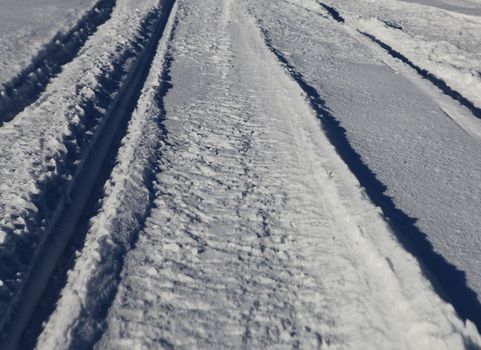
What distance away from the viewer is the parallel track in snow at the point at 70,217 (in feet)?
9.05

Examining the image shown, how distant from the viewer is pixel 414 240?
3.58m

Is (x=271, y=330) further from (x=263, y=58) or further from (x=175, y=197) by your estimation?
(x=263, y=58)

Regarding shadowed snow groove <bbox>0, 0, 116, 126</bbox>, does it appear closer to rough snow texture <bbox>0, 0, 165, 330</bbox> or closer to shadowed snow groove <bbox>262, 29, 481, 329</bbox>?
rough snow texture <bbox>0, 0, 165, 330</bbox>

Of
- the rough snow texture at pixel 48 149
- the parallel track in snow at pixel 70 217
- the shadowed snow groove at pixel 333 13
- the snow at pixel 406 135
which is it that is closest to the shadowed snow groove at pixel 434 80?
the snow at pixel 406 135

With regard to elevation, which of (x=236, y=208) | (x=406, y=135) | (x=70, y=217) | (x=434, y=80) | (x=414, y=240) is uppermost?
(x=434, y=80)

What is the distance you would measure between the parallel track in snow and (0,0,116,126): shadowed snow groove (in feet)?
3.41

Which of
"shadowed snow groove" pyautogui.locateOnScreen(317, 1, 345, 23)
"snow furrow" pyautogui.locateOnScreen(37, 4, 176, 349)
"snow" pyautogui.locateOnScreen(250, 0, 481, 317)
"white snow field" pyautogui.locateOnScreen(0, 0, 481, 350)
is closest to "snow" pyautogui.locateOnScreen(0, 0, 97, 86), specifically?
"white snow field" pyautogui.locateOnScreen(0, 0, 481, 350)

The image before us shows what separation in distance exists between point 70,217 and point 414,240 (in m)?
2.67

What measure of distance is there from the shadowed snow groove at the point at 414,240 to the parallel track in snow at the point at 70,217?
2326mm

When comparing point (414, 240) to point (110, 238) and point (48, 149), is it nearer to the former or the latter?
point (110, 238)

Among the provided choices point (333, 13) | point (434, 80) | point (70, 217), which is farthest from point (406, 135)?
point (333, 13)

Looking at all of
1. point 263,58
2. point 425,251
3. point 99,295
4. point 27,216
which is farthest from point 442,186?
point 263,58

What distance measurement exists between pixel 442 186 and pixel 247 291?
238 cm

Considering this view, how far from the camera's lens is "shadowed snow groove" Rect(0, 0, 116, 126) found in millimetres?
5336
